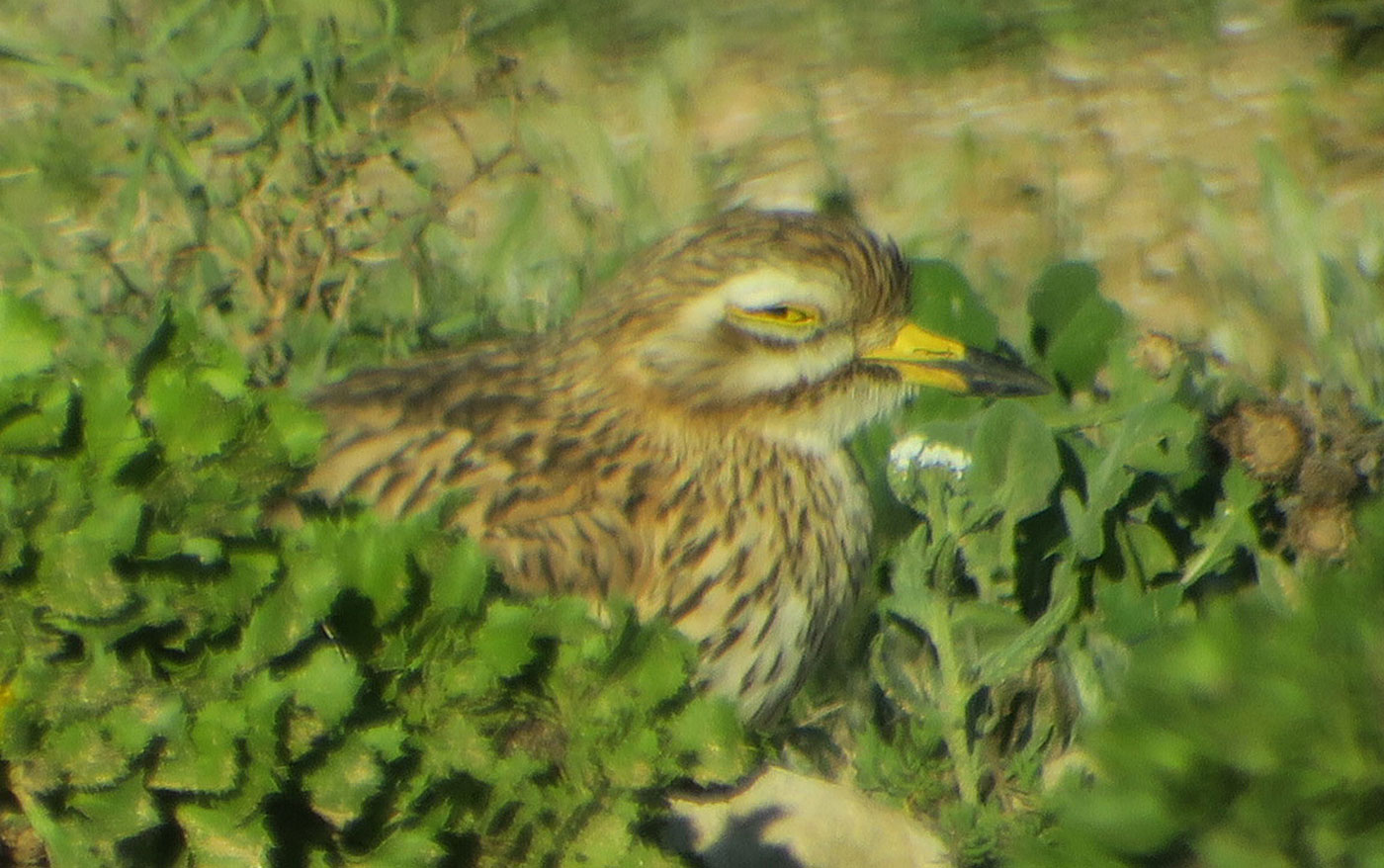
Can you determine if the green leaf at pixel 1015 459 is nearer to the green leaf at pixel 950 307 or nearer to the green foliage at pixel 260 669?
the green leaf at pixel 950 307

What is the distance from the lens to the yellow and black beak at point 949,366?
5422 millimetres

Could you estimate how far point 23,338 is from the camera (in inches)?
145

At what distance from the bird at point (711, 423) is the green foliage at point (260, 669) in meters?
1.32

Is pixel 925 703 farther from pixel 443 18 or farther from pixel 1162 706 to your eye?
pixel 443 18

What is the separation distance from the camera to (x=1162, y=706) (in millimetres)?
3002

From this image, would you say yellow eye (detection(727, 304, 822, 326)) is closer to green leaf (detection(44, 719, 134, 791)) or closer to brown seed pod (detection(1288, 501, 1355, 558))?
brown seed pod (detection(1288, 501, 1355, 558))

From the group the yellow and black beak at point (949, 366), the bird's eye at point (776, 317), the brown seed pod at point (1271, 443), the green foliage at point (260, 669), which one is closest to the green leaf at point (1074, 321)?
the yellow and black beak at point (949, 366)

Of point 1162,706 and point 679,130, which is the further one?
point 679,130

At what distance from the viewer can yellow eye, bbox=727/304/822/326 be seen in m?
5.38

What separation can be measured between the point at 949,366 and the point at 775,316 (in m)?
0.44

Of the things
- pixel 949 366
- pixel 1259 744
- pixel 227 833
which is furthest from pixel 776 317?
pixel 1259 744

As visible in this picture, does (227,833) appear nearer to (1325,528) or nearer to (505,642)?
(505,642)

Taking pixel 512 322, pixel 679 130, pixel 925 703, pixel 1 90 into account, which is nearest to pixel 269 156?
pixel 512 322

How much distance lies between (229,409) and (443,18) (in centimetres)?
627
